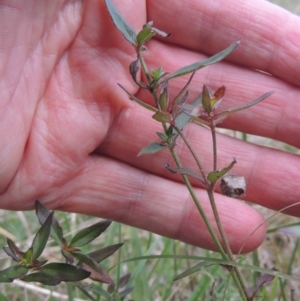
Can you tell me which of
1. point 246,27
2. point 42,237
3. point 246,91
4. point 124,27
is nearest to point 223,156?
point 246,91

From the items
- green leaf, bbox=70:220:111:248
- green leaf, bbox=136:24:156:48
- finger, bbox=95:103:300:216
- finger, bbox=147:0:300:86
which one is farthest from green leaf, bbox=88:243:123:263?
finger, bbox=147:0:300:86

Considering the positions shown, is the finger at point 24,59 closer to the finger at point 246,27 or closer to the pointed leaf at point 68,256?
the finger at point 246,27

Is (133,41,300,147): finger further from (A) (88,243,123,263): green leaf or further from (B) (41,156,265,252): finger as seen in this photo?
(A) (88,243,123,263): green leaf

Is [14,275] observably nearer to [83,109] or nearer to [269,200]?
[83,109]

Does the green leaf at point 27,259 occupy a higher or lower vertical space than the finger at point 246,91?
lower

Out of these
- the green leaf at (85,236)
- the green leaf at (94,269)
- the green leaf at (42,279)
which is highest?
the green leaf at (85,236)

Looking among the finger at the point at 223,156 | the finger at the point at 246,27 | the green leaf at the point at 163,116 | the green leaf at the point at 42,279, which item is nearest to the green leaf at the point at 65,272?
the green leaf at the point at 42,279

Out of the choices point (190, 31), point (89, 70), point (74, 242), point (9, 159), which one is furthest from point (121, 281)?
point (190, 31)
